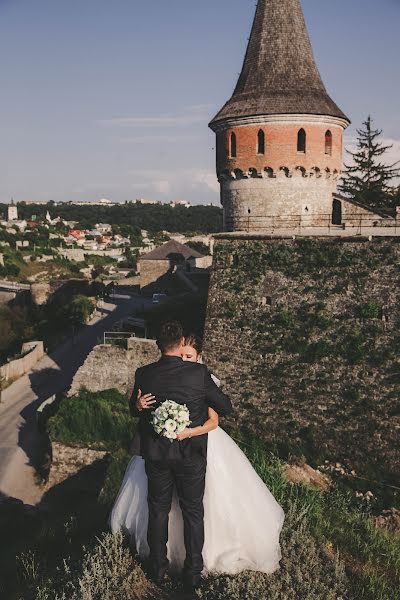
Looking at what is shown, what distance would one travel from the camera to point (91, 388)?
759 inches

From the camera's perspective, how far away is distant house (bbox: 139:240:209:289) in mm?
37031

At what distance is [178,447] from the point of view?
16.5 feet

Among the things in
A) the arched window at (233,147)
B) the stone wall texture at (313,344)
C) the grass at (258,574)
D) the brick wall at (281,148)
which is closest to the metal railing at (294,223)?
the stone wall texture at (313,344)

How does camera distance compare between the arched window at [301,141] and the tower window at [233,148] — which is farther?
the tower window at [233,148]

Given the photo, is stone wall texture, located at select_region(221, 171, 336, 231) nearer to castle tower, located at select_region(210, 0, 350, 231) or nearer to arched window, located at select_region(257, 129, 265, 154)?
castle tower, located at select_region(210, 0, 350, 231)

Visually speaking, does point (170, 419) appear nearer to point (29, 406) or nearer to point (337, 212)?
point (337, 212)

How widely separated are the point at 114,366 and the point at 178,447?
14417 mm

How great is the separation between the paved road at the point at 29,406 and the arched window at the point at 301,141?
35.1ft

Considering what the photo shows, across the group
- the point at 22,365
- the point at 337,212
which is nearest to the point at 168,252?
the point at 22,365

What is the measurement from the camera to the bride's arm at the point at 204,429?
194 inches

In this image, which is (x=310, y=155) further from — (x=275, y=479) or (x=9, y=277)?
(x=9, y=277)

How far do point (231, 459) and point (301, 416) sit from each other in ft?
34.2

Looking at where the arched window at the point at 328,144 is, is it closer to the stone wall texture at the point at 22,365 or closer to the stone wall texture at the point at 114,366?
the stone wall texture at the point at 114,366

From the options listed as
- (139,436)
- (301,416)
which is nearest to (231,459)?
(139,436)
